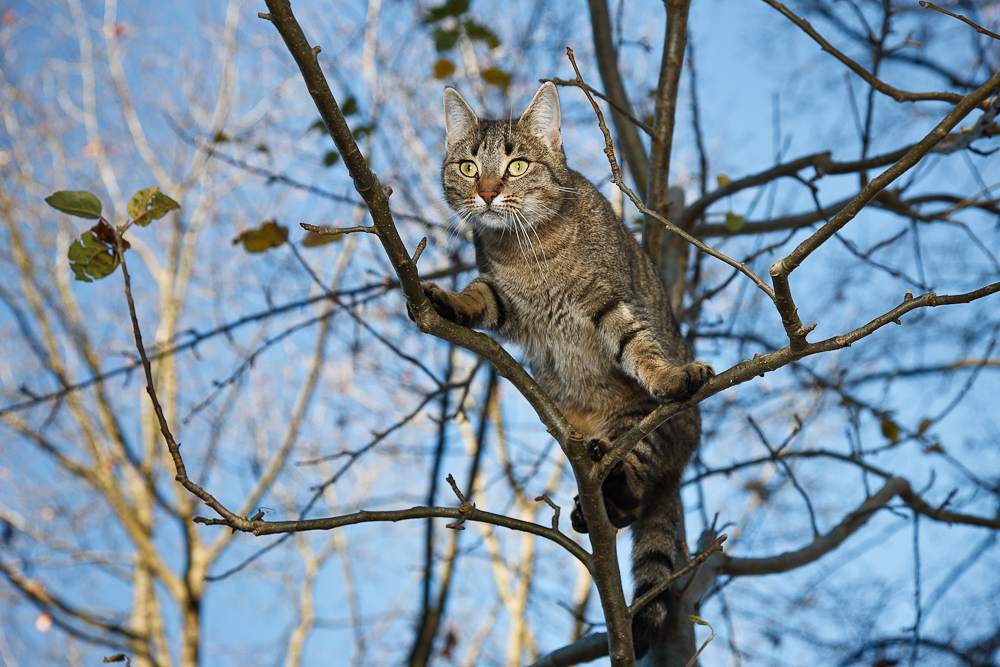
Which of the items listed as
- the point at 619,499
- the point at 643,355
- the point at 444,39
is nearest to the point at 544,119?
the point at 444,39

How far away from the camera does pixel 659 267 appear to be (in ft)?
12.6

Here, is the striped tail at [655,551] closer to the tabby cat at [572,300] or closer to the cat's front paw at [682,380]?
the tabby cat at [572,300]

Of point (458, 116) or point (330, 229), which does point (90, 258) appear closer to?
point (330, 229)

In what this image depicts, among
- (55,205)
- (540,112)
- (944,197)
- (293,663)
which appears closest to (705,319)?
(944,197)

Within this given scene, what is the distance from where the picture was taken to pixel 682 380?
2236 millimetres

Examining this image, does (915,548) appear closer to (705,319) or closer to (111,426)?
(705,319)

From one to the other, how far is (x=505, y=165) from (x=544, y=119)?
1.29 feet

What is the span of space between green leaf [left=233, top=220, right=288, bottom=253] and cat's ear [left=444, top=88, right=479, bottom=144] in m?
0.93

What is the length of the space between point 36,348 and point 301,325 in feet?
24.5

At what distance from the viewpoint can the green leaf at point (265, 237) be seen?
3150mm

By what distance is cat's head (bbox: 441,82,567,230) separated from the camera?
9.86 ft

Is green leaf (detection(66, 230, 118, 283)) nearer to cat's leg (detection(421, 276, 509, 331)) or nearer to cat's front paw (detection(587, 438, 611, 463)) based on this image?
cat's leg (detection(421, 276, 509, 331))

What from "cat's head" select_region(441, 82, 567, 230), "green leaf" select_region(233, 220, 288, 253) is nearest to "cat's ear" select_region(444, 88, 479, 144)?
"cat's head" select_region(441, 82, 567, 230)

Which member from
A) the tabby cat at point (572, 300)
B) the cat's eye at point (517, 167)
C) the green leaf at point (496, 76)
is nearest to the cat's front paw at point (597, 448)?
the tabby cat at point (572, 300)
